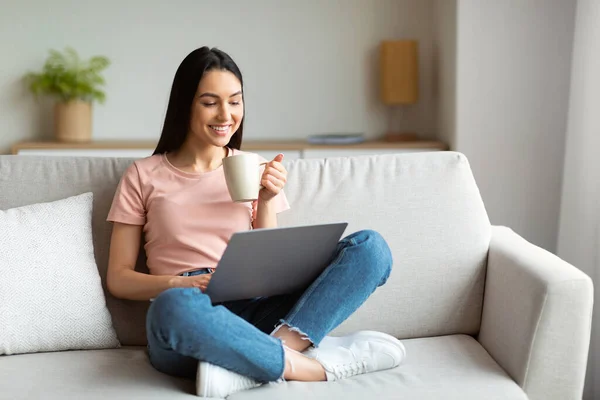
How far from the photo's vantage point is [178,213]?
209cm

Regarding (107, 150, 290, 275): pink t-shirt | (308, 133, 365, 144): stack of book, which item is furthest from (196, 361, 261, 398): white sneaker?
(308, 133, 365, 144): stack of book

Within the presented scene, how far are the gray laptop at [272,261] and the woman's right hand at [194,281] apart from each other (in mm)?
45

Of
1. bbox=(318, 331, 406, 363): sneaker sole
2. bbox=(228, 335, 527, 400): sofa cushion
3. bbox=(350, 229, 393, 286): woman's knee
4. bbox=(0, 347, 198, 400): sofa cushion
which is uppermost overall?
bbox=(350, 229, 393, 286): woman's knee

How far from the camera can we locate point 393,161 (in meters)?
2.33

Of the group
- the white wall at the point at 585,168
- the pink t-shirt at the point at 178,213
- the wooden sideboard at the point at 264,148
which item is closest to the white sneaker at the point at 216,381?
the pink t-shirt at the point at 178,213

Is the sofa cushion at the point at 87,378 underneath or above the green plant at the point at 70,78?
underneath

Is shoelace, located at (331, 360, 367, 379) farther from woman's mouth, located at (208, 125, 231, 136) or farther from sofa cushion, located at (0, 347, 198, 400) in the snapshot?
woman's mouth, located at (208, 125, 231, 136)

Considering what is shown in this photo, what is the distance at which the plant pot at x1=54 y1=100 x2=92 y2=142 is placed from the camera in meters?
4.08

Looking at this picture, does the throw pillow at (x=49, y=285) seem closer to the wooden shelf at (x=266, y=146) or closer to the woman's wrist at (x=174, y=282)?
the woman's wrist at (x=174, y=282)

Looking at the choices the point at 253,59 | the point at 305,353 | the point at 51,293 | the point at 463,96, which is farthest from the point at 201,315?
the point at 253,59

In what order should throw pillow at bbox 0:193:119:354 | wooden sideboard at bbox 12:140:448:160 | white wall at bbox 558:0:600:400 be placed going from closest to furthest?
throw pillow at bbox 0:193:119:354 → white wall at bbox 558:0:600:400 → wooden sideboard at bbox 12:140:448:160

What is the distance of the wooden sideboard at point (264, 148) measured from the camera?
155 inches

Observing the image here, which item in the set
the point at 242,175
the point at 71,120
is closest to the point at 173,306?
the point at 242,175

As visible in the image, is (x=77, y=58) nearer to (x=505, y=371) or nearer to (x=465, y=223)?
(x=465, y=223)
